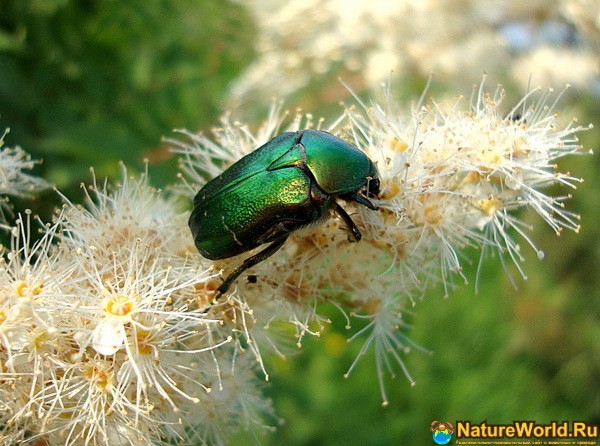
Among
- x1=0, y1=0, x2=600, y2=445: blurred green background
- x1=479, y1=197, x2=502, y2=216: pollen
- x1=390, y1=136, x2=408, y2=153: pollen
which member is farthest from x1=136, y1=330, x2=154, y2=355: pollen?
x1=479, y1=197, x2=502, y2=216: pollen

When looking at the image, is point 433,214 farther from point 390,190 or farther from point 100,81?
point 100,81

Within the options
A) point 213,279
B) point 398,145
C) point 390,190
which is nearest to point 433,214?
point 390,190

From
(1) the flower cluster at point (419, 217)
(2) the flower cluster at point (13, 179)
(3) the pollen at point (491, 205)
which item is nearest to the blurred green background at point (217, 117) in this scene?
(2) the flower cluster at point (13, 179)

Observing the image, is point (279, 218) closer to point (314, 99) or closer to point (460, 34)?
point (314, 99)

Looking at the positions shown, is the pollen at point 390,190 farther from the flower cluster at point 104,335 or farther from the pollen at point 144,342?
the pollen at point 144,342

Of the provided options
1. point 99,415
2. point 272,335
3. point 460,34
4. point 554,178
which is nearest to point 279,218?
point 272,335

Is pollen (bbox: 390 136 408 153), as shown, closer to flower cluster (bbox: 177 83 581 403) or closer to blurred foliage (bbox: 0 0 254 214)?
flower cluster (bbox: 177 83 581 403)
